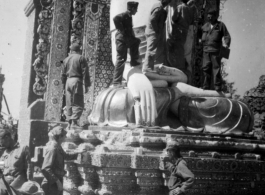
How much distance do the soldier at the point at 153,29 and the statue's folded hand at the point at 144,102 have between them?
50 cm

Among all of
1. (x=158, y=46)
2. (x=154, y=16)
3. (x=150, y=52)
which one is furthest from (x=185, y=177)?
(x=158, y=46)

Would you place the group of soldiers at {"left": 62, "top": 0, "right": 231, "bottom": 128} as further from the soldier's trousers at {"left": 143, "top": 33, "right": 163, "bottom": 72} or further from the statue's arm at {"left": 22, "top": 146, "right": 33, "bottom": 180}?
the statue's arm at {"left": 22, "top": 146, "right": 33, "bottom": 180}

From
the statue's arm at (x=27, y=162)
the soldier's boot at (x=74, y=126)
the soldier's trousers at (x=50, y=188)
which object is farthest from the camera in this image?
the soldier's boot at (x=74, y=126)

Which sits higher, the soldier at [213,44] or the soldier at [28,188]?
the soldier at [213,44]

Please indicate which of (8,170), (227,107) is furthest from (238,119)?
(8,170)

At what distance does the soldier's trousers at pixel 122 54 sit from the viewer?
322 inches

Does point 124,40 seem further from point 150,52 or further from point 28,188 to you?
point 28,188

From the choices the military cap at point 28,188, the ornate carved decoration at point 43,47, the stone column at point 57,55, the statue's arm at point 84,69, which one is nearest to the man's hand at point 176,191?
the military cap at point 28,188

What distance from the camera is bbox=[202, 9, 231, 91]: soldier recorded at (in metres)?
8.94

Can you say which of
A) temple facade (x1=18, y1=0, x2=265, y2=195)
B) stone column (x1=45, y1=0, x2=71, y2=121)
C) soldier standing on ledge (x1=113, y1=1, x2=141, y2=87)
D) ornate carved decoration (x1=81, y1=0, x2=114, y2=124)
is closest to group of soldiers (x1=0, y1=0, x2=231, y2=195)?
soldier standing on ledge (x1=113, y1=1, x2=141, y2=87)

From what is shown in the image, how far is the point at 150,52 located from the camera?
26.8ft

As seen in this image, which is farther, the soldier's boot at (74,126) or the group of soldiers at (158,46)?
the soldier's boot at (74,126)

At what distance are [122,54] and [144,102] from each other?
1.11m

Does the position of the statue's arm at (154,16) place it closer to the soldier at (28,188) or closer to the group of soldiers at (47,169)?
the group of soldiers at (47,169)
